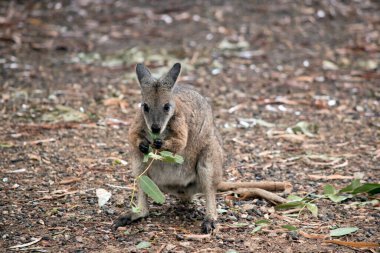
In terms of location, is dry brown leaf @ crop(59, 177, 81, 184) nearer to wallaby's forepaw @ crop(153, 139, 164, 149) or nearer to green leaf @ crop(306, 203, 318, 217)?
wallaby's forepaw @ crop(153, 139, 164, 149)

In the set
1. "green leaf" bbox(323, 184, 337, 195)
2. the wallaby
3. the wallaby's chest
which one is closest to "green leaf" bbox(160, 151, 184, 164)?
the wallaby

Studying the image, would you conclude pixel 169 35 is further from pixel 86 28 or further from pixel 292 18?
pixel 292 18

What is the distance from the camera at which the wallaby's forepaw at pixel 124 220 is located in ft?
15.1

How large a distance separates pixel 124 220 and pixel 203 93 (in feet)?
12.8

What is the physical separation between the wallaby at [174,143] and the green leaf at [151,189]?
0.21 m

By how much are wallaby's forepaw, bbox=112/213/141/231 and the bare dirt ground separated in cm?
6

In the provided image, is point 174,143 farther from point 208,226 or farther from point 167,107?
point 208,226

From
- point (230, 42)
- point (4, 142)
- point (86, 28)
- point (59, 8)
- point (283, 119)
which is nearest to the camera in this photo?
point (4, 142)

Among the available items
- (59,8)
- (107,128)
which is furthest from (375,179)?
(59,8)

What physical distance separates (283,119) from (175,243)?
3591mm

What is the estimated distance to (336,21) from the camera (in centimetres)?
1141

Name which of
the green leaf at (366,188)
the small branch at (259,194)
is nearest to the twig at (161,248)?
the small branch at (259,194)

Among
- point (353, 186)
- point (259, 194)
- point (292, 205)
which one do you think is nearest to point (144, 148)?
point (259, 194)

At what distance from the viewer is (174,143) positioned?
466 cm
